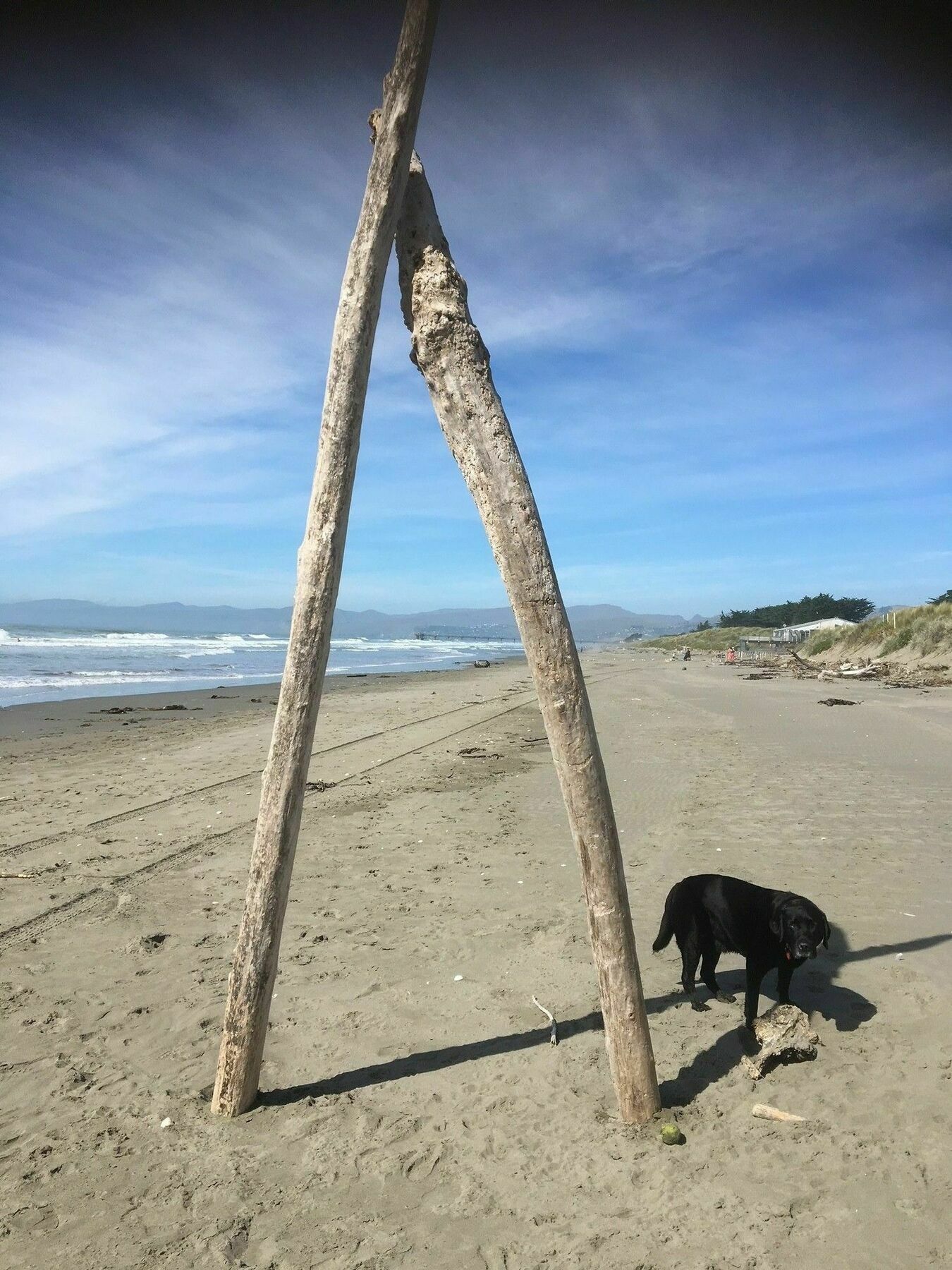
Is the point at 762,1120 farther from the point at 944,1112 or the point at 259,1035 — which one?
the point at 259,1035

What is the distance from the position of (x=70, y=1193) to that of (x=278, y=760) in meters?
1.86

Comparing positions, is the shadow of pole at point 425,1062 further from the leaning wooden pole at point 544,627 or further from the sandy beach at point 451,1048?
the leaning wooden pole at point 544,627

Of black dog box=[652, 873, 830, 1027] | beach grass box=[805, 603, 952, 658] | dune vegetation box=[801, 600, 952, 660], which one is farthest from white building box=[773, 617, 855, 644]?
black dog box=[652, 873, 830, 1027]

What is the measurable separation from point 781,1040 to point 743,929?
55 centimetres

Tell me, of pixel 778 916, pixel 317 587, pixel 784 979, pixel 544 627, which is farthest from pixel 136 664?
pixel 544 627

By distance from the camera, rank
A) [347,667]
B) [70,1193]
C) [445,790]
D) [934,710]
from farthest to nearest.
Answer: [347,667], [934,710], [445,790], [70,1193]

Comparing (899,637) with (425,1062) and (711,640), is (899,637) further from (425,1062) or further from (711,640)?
(711,640)

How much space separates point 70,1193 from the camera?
324 centimetres

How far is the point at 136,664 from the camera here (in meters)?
37.3

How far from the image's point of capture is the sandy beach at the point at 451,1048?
3.03 m

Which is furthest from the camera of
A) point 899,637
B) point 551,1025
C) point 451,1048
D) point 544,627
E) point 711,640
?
point 711,640

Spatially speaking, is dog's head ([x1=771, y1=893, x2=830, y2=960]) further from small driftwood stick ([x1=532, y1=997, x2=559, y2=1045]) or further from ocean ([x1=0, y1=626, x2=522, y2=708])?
ocean ([x1=0, y1=626, x2=522, y2=708])

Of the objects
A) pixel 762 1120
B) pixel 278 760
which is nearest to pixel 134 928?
pixel 278 760

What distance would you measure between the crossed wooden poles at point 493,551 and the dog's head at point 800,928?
3.37 feet
